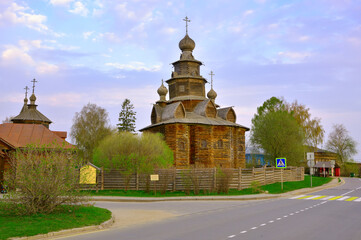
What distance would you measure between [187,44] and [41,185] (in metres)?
39.3

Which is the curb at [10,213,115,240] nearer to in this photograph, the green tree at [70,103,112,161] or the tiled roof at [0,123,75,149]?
the tiled roof at [0,123,75,149]

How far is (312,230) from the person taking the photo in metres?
10.2

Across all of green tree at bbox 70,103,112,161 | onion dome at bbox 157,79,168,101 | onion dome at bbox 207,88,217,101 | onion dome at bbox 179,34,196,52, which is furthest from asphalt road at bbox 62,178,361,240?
green tree at bbox 70,103,112,161

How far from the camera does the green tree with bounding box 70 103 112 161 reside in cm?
5381

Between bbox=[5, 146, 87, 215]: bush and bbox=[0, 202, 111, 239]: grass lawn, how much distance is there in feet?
1.31

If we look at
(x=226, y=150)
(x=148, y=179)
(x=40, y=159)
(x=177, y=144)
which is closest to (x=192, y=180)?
(x=148, y=179)

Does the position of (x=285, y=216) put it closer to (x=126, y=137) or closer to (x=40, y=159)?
(x=40, y=159)

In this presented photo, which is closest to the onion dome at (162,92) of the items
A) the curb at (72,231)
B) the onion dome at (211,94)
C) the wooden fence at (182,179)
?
the onion dome at (211,94)

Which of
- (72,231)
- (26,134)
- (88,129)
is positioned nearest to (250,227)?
(72,231)

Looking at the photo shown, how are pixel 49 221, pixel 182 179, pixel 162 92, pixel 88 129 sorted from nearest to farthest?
pixel 49 221
pixel 182 179
pixel 162 92
pixel 88 129

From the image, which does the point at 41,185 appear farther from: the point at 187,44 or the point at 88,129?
the point at 88,129

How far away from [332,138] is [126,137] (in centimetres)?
5879

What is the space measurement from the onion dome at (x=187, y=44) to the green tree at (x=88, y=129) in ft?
57.0

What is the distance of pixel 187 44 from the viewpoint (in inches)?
1908
